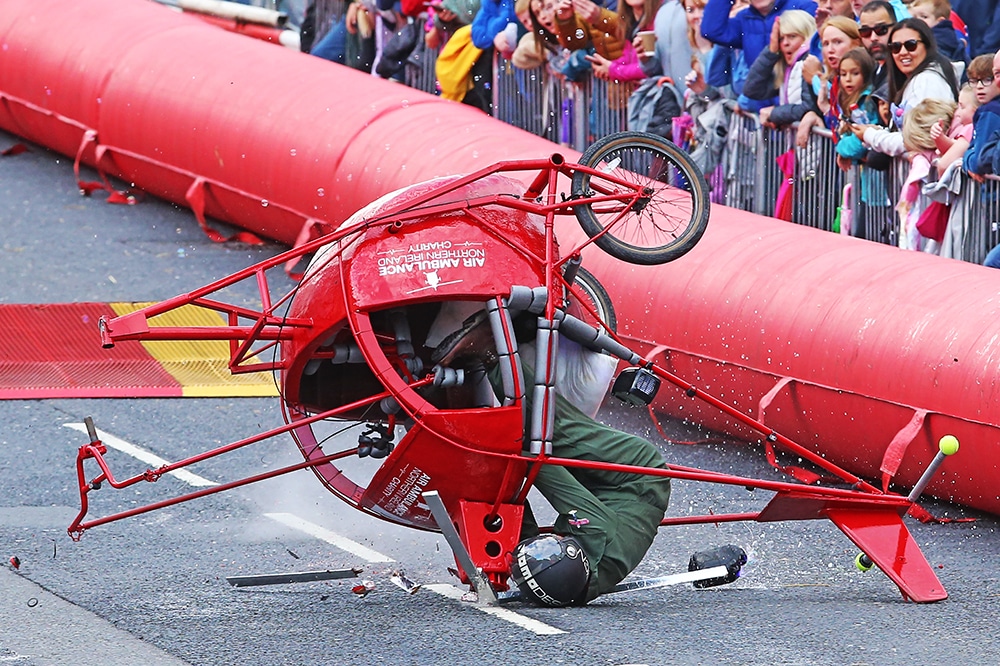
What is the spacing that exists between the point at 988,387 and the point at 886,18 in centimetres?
304

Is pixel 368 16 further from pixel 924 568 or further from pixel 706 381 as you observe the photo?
pixel 924 568

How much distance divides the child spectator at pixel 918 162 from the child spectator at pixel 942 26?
0.61 m

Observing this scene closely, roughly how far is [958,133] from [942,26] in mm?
907

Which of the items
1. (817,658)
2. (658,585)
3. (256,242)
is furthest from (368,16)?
(817,658)

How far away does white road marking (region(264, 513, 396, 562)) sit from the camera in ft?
26.3

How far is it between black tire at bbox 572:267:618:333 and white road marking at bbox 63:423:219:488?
269cm

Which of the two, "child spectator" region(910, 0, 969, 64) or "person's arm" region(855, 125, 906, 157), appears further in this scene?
"child spectator" region(910, 0, 969, 64)

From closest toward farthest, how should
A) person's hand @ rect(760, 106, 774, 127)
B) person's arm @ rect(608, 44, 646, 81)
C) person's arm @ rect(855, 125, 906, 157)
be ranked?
person's arm @ rect(855, 125, 906, 157) < person's hand @ rect(760, 106, 774, 127) < person's arm @ rect(608, 44, 646, 81)

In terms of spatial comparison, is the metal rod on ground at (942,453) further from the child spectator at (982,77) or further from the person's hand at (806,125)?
the person's hand at (806,125)

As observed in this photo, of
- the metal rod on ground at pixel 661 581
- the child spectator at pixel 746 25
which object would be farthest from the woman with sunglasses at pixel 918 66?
the metal rod on ground at pixel 661 581

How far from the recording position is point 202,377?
1132 cm

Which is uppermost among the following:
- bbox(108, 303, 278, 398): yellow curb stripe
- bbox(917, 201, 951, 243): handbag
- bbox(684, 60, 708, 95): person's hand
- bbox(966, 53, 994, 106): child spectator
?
bbox(966, 53, 994, 106): child spectator

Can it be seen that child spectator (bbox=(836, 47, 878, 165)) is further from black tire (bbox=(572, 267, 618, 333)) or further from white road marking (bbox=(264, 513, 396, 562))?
white road marking (bbox=(264, 513, 396, 562))

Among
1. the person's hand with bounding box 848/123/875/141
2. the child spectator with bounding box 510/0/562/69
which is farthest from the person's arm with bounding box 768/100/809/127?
the child spectator with bounding box 510/0/562/69
